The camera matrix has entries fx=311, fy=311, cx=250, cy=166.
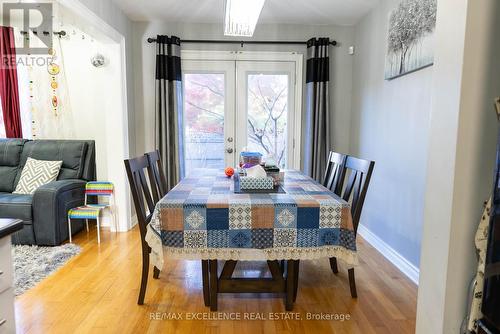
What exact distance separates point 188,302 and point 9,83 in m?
3.36

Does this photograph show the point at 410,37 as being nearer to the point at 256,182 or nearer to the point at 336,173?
the point at 336,173

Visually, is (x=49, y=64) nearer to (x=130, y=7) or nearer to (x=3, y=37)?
(x=3, y=37)

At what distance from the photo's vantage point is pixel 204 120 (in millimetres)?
3873

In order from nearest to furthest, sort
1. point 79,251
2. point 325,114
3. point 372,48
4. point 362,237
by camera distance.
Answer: point 79,251 < point 372,48 < point 362,237 < point 325,114

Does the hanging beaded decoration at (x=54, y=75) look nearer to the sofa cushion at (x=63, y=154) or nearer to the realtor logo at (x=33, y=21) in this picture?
the realtor logo at (x=33, y=21)

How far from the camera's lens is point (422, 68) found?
235cm

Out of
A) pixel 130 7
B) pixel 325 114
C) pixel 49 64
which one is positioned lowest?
pixel 325 114

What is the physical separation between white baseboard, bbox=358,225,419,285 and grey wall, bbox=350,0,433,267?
41mm

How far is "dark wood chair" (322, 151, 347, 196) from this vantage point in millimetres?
2336

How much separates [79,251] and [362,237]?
289 centimetres

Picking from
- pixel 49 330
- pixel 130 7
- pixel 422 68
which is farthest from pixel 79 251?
pixel 422 68

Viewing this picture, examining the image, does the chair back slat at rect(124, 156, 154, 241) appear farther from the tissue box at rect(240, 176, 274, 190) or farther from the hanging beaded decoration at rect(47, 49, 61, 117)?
the hanging beaded decoration at rect(47, 49, 61, 117)

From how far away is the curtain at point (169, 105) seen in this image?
356cm

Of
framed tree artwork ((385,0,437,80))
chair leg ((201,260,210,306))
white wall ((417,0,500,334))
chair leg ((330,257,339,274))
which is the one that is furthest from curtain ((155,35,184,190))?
white wall ((417,0,500,334))
